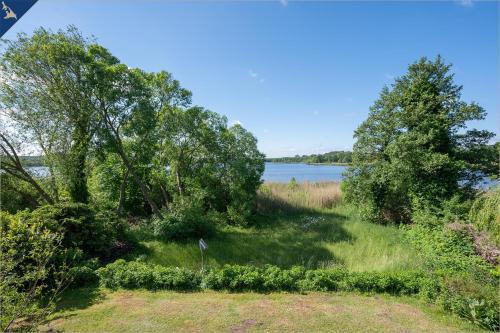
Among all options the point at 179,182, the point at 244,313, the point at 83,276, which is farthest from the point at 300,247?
the point at 83,276

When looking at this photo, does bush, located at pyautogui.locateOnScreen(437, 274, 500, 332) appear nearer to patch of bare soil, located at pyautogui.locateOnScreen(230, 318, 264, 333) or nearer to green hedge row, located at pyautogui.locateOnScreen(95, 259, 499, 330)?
green hedge row, located at pyautogui.locateOnScreen(95, 259, 499, 330)

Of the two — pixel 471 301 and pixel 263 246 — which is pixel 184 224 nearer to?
pixel 263 246

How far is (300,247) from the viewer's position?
9.86 m

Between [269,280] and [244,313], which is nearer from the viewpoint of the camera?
[244,313]

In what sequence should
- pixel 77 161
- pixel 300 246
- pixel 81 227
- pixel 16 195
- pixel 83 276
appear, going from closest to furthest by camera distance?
pixel 83 276, pixel 81 227, pixel 16 195, pixel 77 161, pixel 300 246

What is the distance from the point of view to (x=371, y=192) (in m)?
12.2

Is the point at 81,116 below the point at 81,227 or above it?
above

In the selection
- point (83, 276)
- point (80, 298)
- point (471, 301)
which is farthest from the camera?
point (83, 276)

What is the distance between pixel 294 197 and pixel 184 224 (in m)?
8.34

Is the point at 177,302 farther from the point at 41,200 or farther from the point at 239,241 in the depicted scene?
the point at 41,200

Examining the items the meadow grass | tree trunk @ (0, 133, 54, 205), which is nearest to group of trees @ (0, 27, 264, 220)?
tree trunk @ (0, 133, 54, 205)

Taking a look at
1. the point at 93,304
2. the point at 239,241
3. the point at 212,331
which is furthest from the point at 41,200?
the point at 212,331

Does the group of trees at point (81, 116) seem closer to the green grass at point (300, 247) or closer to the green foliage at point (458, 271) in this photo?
the green grass at point (300, 247)

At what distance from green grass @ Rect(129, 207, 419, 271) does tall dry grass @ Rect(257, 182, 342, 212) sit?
297cm
